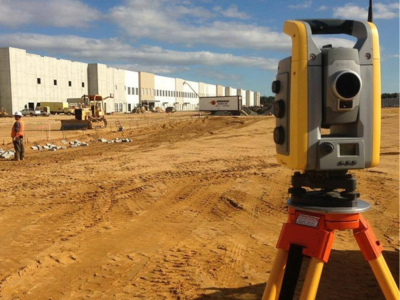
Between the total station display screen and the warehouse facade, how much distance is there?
45912mm

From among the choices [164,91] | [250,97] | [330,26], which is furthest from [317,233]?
[250,97]

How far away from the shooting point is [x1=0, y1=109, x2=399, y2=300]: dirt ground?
12.8ft

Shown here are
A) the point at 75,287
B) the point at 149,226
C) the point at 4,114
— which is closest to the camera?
the point at 75,287

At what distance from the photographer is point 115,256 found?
15.3ft

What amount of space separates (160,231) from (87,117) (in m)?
24.2

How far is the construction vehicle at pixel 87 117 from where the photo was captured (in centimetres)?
2766

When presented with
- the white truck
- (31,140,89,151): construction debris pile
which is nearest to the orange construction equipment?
(31,140,89,151): construction debris pile

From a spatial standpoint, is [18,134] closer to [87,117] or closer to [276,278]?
[276,278]

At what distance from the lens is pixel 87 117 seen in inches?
1113

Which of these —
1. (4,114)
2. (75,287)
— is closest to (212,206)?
(75,287)

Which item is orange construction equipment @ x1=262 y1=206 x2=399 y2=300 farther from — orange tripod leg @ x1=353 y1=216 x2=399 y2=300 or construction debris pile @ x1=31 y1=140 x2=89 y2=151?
construction debris pile @ x1=31 y1=140 x2=89 y2=151

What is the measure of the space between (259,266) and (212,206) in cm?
274

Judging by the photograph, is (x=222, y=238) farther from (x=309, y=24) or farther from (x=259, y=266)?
(x=309, y=24)

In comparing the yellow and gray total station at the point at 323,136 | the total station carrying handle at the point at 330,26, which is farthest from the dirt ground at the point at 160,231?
the total station carrying handle at the point at 330,26
